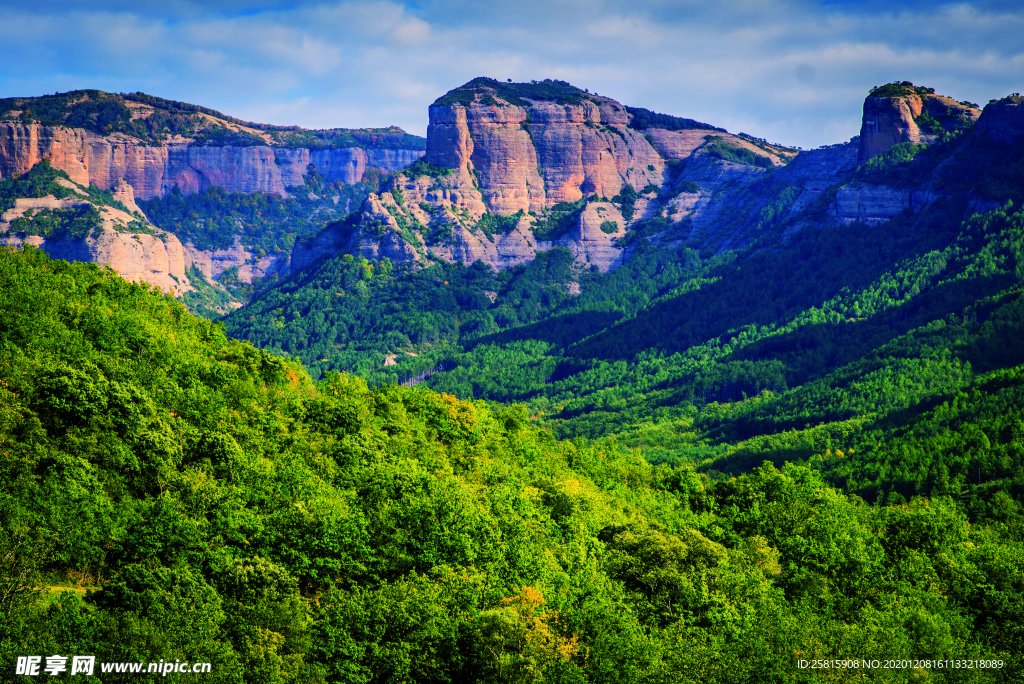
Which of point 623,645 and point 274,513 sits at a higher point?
point 274,513

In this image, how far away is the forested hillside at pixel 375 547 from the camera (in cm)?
4572

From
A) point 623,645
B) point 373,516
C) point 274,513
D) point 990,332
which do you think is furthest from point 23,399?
point 990,332

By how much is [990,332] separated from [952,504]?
7292 centimetres

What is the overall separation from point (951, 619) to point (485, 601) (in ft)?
90.5

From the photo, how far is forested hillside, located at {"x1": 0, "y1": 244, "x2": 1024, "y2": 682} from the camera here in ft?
150

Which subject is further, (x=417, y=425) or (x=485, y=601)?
(x=417, y=425)

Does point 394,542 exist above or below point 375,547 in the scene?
above

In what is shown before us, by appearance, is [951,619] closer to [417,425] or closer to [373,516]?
[373,516]

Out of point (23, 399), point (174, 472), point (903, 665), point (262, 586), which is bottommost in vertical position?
point (903, 665)

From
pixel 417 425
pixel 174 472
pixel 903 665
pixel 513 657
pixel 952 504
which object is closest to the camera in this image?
pixel 513 657

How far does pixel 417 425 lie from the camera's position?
74.6 m

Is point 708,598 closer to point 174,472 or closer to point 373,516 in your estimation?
point 373,516

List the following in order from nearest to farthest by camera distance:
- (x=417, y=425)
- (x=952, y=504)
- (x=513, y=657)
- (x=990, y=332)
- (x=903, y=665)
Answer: (x=513, y=657) → (x=903, y=665) → (x=417, y=425) → (x=952, y=504) → (x=990, y=332)

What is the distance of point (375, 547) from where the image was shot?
5372cm
